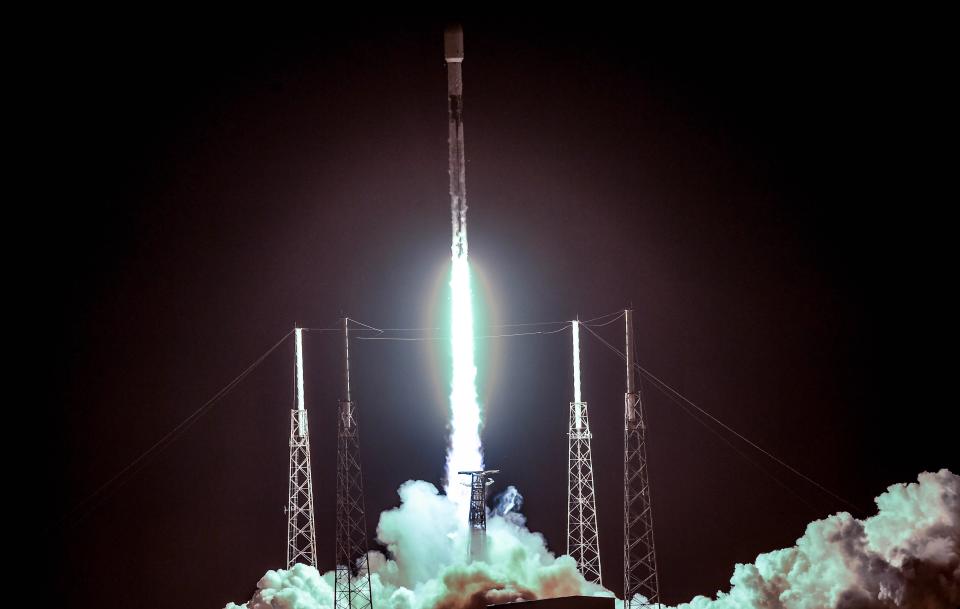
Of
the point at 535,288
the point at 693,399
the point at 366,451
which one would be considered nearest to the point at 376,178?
the point at 535,288

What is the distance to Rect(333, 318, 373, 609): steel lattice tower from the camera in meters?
36.9

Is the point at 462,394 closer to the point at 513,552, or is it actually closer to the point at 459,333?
the point at 459,333

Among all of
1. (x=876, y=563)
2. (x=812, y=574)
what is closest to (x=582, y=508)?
(x=812, y=574)

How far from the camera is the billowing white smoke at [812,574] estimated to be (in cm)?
3731

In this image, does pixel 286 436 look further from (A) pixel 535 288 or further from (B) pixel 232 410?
(A) pixel 535 288

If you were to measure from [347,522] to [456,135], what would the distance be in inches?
491

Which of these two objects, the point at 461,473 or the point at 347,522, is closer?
the point at 347,522

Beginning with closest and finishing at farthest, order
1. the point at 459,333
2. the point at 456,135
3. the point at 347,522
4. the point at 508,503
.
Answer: the point at 347,522
the point at 456,135
the point at 459,333
the point at 508,503

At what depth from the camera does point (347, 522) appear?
122ft

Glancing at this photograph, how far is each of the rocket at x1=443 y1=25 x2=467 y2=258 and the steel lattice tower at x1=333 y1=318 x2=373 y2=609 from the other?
602 cm

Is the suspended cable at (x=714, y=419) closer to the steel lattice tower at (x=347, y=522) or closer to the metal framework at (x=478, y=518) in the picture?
the metal framework at (x=478, y=518)

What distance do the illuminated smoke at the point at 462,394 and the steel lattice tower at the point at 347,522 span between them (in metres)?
3.66

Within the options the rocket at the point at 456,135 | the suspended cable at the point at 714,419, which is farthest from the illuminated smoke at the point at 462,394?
the suspended cable at the point at 714,419

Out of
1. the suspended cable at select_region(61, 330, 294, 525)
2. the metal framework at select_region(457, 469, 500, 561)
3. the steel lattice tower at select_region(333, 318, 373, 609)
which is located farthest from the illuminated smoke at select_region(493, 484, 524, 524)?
the suspended cable at select_region(61, 330, 294, 525)
